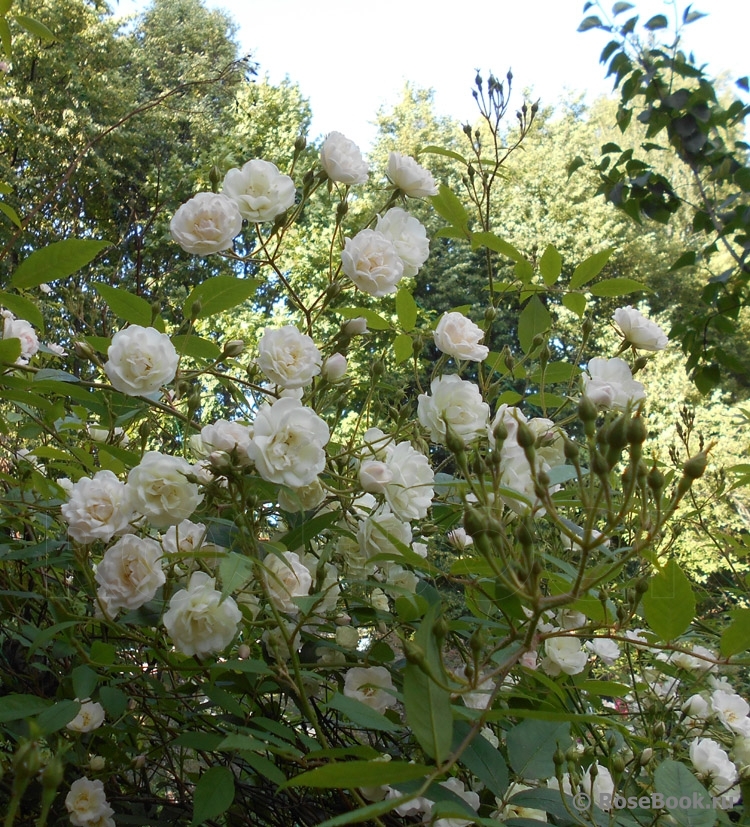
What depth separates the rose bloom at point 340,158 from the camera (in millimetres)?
733

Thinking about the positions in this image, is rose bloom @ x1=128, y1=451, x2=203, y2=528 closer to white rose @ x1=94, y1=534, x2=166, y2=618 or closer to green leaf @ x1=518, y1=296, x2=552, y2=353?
Result: white rose @ x1=94, y1=534, x2=166, y2=618

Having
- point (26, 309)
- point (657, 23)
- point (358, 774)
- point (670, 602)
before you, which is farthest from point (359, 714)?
point (657, 23)

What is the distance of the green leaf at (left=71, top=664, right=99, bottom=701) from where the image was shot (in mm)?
473

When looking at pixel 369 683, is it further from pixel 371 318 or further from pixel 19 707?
pixel 371 318

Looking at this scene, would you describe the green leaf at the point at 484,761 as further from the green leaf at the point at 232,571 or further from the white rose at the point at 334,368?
the white rose at the point at 334,368

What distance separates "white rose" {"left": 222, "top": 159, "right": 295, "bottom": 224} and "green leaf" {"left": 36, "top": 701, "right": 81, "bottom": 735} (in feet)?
1.49

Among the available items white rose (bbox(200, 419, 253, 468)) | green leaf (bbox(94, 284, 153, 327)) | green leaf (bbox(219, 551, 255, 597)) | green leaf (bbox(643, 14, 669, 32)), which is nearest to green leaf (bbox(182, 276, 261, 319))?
green leaf (bbox(94, 284, 153, 327))

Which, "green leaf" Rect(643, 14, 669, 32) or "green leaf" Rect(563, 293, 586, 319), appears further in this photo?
"green leaf" Rect(643, 14, 669, 32)

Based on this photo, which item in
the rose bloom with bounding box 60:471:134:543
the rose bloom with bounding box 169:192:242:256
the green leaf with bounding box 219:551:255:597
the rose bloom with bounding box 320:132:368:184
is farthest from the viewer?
the rose bloom with bounding box 320:132:368:184

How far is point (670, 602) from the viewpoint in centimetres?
41

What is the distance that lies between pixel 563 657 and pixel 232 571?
1.15ft

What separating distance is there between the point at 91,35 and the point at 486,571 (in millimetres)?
9157

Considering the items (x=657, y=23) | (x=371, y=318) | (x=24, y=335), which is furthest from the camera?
(x=657, y=23)

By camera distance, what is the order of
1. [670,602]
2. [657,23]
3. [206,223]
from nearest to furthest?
[670,602] < [206,223] < [657,23]
